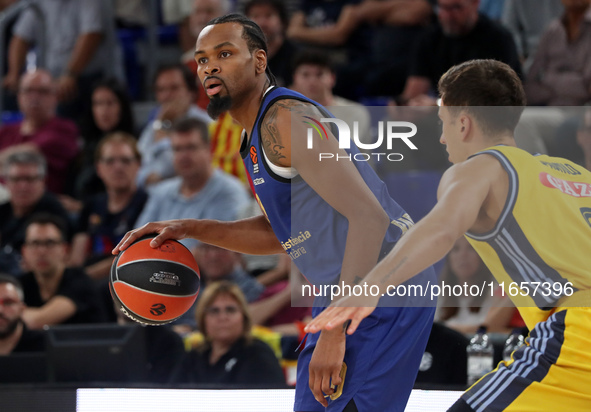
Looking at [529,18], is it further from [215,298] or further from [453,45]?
[215,298]

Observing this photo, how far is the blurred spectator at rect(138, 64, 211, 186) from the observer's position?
748 cm

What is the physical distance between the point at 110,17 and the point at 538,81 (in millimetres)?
4461

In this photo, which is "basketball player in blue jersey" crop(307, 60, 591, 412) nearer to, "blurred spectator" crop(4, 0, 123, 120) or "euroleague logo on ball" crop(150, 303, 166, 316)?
"euroleague logo on ball" crop(150, 303, 166, 316)

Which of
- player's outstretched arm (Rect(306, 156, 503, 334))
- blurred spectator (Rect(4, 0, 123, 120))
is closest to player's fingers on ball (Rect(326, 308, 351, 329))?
player's outstretched arm (Rect(306, 156, 503, 334))

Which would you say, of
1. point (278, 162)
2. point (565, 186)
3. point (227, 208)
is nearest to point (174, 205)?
point (227, 208)

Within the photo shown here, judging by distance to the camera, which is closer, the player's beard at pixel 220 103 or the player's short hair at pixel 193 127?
the player's beard at pixel 220 103

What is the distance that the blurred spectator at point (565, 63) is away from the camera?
6.55 m

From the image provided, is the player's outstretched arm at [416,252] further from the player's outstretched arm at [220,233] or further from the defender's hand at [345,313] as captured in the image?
the player's outstretched arm at [220,233]

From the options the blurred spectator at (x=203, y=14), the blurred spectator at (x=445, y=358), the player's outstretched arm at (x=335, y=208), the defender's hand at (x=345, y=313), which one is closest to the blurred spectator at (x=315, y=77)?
the blurred spectator at (x=203, y=14)

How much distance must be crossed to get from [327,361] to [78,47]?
6.42m

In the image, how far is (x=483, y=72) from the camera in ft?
9.93

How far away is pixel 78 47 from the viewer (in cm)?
839

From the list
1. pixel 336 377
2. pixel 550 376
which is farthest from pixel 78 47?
pixel 550 376

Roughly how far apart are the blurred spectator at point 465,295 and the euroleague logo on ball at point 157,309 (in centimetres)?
153
